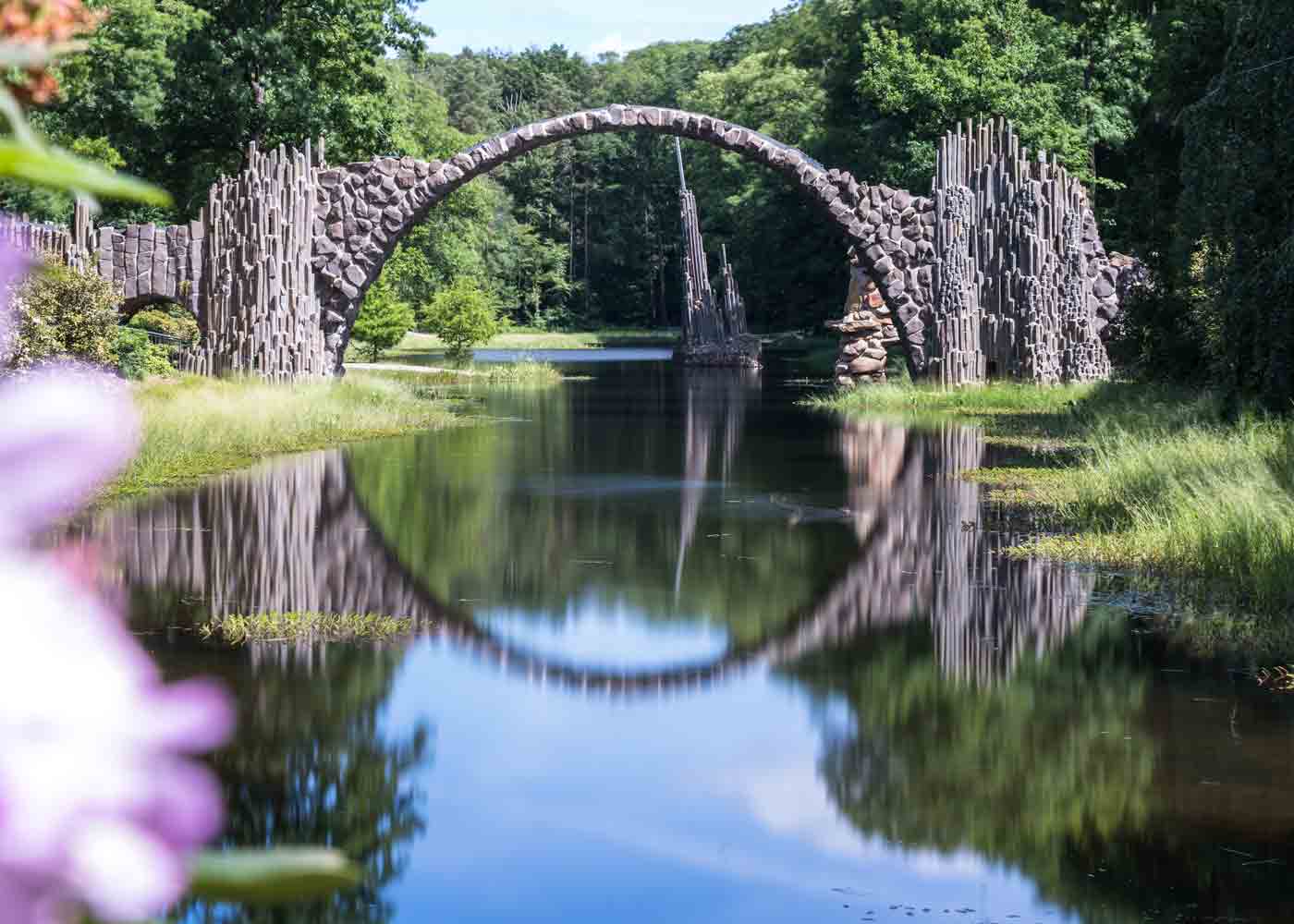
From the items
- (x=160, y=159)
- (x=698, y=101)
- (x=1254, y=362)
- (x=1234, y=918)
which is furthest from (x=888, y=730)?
(x=698, y=101)

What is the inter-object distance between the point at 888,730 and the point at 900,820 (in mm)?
1332

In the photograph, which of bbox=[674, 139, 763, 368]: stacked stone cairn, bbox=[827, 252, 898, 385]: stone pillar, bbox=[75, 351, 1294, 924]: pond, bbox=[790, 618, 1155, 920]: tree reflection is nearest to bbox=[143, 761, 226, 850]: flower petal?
bbox=[75, 351, 1294, 924]: pond

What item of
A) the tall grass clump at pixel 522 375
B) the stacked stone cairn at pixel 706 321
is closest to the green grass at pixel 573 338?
the stacked stone cairn at pixel 706 321

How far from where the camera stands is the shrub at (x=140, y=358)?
2444 centimetres

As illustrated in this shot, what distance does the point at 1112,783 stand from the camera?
6844 mm

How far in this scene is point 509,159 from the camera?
30781 millimetres

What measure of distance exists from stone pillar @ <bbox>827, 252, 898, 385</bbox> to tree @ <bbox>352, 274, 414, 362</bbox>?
14.2 metres

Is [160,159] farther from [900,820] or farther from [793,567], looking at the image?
[900,820]

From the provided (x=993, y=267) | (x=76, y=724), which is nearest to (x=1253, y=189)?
(x=76, y=724)

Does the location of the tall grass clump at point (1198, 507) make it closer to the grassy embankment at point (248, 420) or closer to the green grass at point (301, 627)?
the green grass at point (301, 627)

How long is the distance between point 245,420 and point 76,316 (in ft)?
10.7

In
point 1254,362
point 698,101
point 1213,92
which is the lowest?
point 1254,362

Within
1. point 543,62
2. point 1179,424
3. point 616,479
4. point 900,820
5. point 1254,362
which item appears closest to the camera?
point 900,820

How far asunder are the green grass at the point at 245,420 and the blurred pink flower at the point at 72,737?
14820mm
